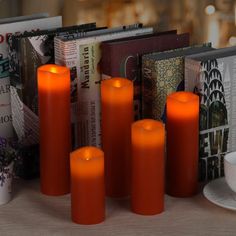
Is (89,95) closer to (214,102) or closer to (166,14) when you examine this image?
(214,102)

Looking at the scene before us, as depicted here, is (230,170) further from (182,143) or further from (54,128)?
(54,128)

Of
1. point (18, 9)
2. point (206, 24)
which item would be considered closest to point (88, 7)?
point (18, 9)

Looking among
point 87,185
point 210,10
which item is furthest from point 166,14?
point 87,185

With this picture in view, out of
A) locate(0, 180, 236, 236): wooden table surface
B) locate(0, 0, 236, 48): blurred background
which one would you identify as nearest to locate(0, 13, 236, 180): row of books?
locate(0, 180, 236, 236): wooden table surface

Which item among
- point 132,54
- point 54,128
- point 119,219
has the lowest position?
point 119,219

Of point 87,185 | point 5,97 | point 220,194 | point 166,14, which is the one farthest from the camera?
point 166,14

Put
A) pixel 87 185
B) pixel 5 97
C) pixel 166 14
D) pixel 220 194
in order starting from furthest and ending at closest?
pixel 166 14 < pixel 5 97 < pixel 220 194 < pixel 87 185

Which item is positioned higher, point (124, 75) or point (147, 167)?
point (124, 75)

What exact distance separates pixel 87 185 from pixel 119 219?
87 millimetres

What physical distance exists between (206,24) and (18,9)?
1.50 ft

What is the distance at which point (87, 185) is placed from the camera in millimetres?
1052

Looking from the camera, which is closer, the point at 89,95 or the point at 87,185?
the point at 87,185

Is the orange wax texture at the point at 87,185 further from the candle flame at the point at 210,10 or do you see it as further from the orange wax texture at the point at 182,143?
the candle flame at the point at 210,10

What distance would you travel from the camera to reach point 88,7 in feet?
5.58
